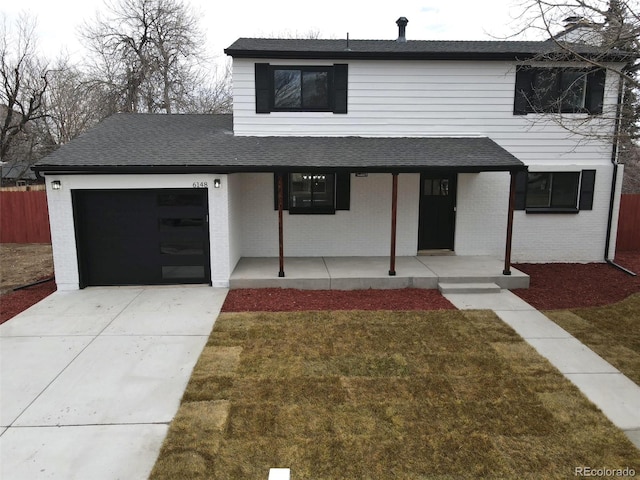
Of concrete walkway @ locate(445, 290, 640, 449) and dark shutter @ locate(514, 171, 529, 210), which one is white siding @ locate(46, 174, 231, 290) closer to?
concrete walkway @ locate(445, 290, 640, 449)

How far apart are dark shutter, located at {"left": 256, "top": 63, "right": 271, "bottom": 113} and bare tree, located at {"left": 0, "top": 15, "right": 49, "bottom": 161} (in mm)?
17078

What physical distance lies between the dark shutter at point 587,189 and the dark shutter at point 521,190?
4.40 ft

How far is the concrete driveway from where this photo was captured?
365 centimetres

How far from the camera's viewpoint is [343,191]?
400 inches

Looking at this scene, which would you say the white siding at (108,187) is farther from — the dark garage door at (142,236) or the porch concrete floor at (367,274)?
the porch concrete floor at (367,274)

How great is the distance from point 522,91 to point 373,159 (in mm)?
4264

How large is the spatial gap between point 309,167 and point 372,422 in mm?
5099

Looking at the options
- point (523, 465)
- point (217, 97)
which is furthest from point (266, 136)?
point (217, 97)

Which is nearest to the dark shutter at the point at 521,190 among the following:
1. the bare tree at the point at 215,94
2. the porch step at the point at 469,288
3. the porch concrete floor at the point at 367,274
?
the porch concrete floor at the point at 367,274

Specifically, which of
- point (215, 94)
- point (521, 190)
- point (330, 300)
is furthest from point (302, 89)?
point (215, 94)

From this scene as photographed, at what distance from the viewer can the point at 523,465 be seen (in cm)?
353

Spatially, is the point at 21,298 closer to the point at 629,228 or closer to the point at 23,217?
the point at 23,217

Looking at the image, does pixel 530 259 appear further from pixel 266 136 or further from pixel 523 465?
pixel 523 465

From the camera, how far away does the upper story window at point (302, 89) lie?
9.82 meters
